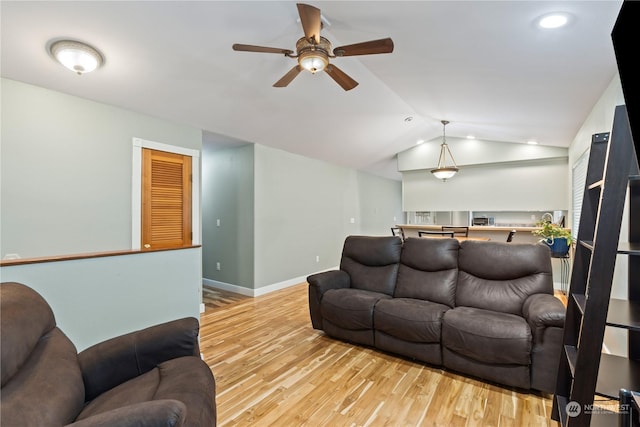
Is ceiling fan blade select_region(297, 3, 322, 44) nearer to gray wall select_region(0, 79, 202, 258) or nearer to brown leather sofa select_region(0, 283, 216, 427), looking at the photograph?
brown leather sofa select_region(0, 283, 216, 427)

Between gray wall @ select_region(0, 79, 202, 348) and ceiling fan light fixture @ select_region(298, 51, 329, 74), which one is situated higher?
ceiling fan light fixture @ select_region(298, 51, 329, 74)

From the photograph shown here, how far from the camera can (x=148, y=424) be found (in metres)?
0.97

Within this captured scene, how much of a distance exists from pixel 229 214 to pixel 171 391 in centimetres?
404

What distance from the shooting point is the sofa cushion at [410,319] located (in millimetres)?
2492

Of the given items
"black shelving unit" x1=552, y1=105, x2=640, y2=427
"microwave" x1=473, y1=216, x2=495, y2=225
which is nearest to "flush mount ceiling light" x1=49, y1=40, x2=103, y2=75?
"black shelving unit" x1=552, y1=105, x2=640, y2=427

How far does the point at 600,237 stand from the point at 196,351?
217cm

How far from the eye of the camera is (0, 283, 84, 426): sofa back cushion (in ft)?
3.31

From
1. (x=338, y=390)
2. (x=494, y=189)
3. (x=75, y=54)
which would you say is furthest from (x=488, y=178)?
(x=75, y=54)

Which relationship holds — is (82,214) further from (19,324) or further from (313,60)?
(313,60)

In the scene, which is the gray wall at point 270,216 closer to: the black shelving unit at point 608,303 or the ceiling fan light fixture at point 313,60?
the ceiling fan light fixture at point 313,60

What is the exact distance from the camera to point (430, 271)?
308 centimetres

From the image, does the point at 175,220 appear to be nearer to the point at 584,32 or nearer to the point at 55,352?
the point at 55,352

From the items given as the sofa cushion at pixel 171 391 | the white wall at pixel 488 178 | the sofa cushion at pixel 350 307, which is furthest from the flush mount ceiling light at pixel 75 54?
the white wall at pixel 488 178

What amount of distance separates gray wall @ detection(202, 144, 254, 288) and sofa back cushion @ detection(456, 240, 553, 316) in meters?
3.18
